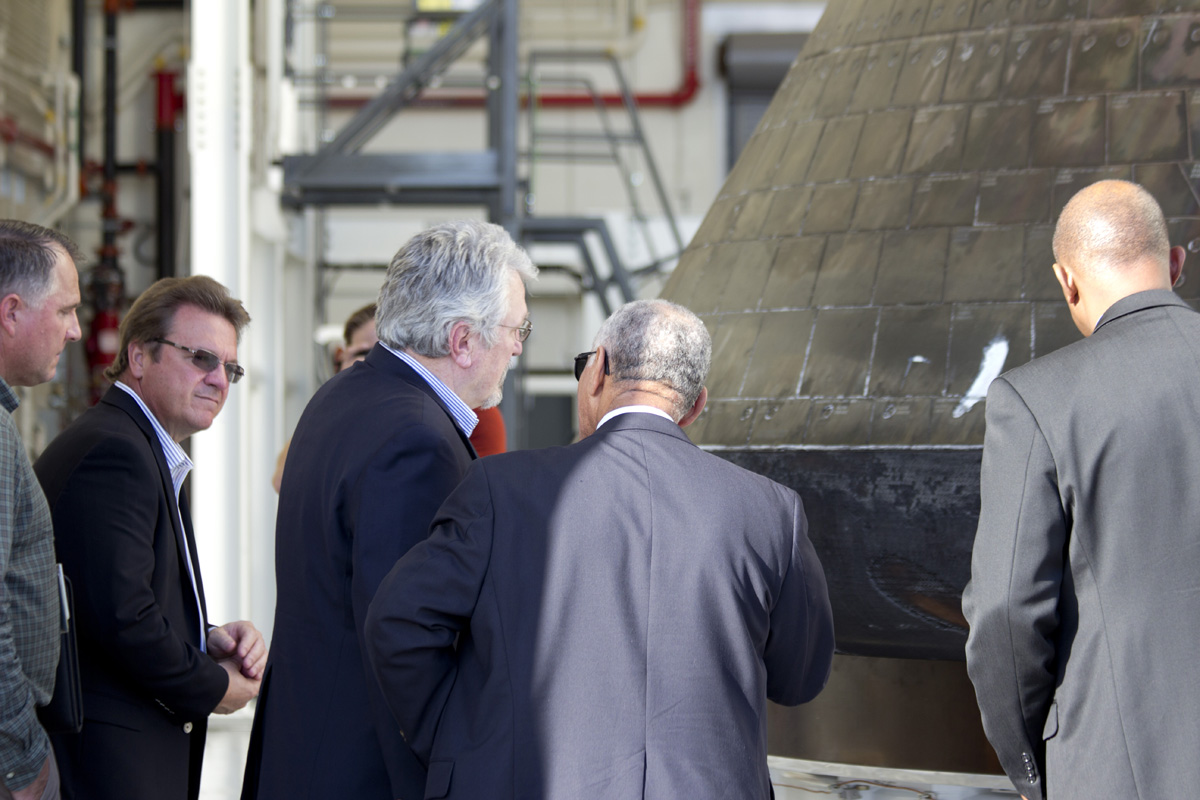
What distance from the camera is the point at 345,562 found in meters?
1.75

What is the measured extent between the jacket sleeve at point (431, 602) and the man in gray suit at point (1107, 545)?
2.40 ft

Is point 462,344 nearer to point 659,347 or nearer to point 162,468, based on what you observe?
point 659,347

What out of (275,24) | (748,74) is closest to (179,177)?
(275,24)

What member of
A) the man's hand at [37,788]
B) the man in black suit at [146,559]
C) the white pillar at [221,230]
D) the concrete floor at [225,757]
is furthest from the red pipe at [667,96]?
the man's hand at [37,788]

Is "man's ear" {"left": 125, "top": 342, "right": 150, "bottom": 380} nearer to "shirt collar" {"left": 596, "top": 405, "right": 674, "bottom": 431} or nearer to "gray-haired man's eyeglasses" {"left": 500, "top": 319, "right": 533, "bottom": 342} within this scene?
"gray-haired man's eyeglasses" {"left": 500, "top": 319, "right": 533, "bottom": 342}

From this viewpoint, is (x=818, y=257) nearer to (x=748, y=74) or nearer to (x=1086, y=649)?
(x=1086, y=649)

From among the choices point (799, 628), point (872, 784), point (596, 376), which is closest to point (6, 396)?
point (596, 376)

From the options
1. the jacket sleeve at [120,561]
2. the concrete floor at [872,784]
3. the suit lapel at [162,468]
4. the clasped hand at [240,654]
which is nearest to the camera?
the jacket sleeve at [120,561]

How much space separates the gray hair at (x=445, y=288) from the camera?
1.78 metres

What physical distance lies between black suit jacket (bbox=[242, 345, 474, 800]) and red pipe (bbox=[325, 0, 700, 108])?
24.5 ft

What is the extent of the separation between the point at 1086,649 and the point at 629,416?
0.72 meters

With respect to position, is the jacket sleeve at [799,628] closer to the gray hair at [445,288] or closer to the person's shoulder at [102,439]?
the gray hair at [445,288]

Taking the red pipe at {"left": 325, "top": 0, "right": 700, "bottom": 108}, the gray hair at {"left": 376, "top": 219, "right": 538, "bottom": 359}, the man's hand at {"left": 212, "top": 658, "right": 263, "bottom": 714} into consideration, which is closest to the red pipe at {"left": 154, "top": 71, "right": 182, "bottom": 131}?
the red pipe at {"left": 325, "top": 0, "right": 700, "bottom": 108}

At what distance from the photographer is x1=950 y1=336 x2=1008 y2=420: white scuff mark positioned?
2795mm
